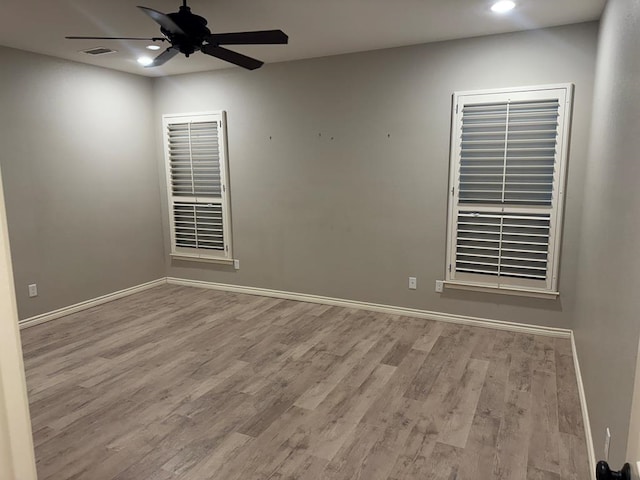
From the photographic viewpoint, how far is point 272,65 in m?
4.91

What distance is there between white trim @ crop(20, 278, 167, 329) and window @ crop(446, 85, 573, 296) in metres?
3.90

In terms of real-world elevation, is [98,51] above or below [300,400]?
above

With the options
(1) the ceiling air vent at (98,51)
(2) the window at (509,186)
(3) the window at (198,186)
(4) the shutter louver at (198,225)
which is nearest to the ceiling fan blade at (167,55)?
(1) the ceiling air vent at (98,51)

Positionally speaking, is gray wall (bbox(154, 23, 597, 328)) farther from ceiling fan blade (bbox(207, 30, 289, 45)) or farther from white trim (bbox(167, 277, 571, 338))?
ceiling fan blade (bbox(207, 30, 289, 45))

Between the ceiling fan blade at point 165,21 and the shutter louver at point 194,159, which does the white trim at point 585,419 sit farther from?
the shutter louver at point 194,159

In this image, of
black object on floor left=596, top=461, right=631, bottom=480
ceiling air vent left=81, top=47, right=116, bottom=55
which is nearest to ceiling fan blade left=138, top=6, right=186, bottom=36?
ceiling air vent left=81, top=47, right=116, bottom=55

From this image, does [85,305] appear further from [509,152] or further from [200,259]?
[509,152]

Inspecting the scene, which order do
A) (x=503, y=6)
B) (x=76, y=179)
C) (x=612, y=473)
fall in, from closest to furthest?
(x=612, y=473)
(x=503, y=6)
(x=76, y=179)

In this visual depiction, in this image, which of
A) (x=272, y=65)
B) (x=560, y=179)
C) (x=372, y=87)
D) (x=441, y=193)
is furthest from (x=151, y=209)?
(x=560, y=179)

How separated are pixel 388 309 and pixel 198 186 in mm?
2833

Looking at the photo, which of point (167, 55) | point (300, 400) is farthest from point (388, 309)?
point (167, 55)

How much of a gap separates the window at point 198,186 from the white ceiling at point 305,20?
1292 mm

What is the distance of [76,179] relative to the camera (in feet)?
15.9

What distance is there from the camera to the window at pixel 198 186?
5.38 meters
